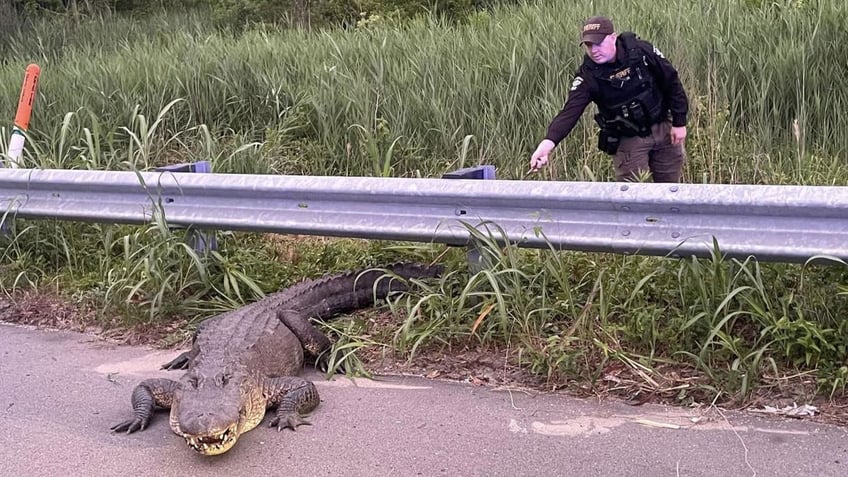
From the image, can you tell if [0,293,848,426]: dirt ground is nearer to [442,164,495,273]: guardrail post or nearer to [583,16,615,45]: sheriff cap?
[442,164,495,273]: guardrail post

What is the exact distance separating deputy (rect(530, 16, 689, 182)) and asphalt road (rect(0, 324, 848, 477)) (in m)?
2.10

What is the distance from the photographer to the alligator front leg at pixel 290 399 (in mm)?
4023

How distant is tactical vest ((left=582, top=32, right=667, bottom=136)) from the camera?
228 inches

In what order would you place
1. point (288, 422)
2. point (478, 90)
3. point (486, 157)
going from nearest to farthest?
point (288, 422) → point (486, 157) → point (478, 90)

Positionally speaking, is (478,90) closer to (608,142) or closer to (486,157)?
(486,157)

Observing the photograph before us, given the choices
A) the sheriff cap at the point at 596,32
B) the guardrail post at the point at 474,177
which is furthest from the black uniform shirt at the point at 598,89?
the guardrail post at the point at 474,177

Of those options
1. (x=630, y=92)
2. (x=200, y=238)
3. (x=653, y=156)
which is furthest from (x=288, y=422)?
(x=653, y=156)

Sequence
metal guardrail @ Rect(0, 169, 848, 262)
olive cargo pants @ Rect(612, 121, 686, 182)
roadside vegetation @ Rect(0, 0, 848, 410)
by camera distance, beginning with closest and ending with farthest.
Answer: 1. metal guardrail @ Rect(0, 169, 848, 262)
2. roadside vegetation @ Rect(0, 0, 848, 410)
3. olive cargo pants @ Rect(612, 121, 686, 182)

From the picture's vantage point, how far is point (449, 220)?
4836mm

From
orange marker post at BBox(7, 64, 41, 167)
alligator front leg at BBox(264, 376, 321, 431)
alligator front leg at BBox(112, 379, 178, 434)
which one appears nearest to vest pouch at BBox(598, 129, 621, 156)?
alligator front leg at BBox(264, 376, 321, 431)

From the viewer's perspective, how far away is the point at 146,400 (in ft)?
13.7

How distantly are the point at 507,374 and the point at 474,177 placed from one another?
1.22 meters

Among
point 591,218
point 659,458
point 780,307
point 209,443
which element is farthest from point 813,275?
point 209,443

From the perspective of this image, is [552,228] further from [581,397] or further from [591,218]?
[581,397]
